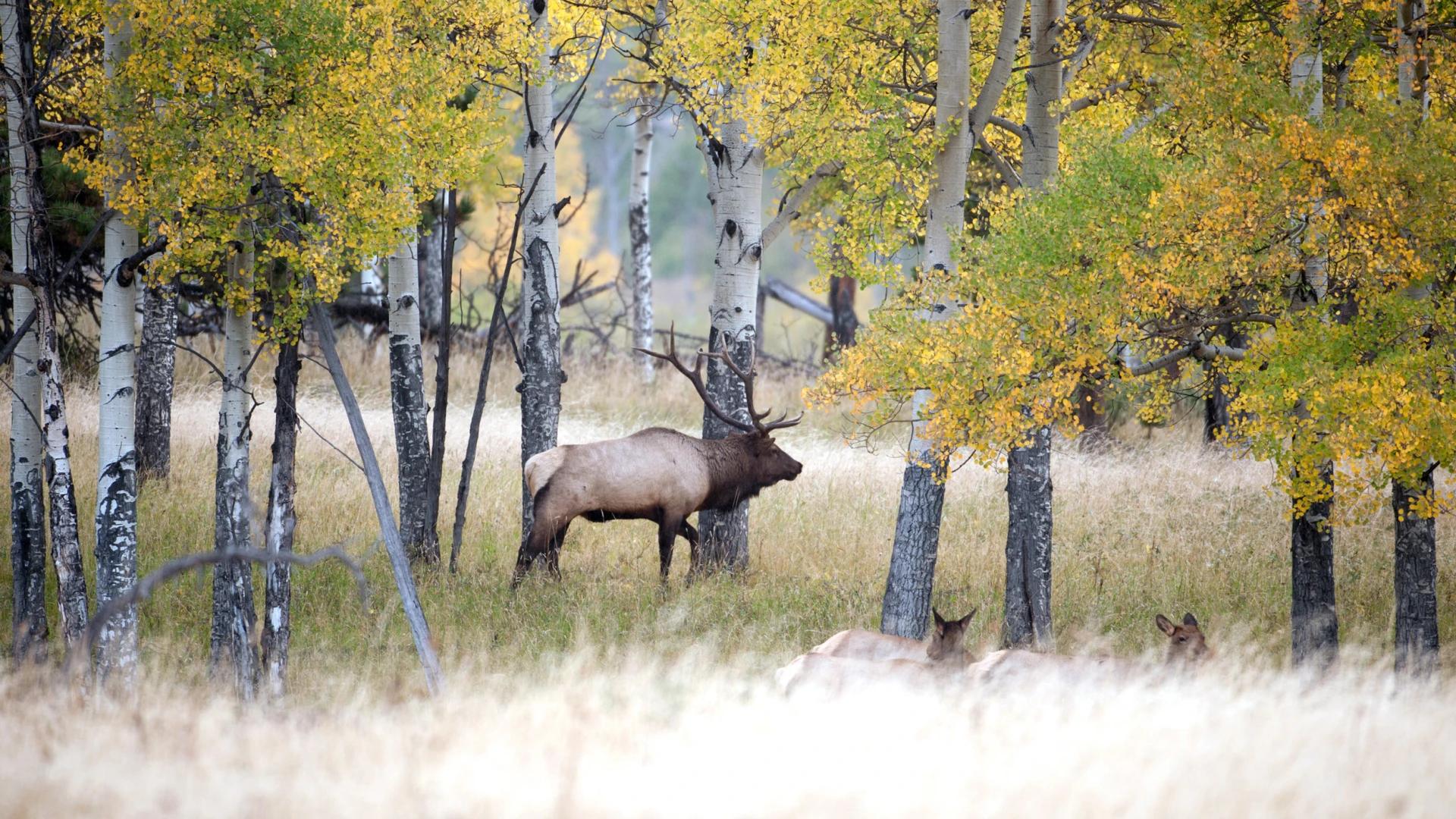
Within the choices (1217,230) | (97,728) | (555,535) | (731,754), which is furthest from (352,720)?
(1217,230)

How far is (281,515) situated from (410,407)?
326 cm

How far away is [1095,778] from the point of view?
573 centimetres

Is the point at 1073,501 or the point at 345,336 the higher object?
the point at 345,336

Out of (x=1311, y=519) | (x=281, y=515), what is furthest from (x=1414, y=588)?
(x=281, y=515)

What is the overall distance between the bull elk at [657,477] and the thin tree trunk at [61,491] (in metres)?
3.74

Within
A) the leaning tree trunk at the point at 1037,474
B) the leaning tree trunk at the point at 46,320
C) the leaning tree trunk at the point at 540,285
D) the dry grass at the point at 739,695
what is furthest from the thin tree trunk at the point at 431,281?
the leaning tree trunk at the point at 1037,474

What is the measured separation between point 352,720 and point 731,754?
6.89 ft

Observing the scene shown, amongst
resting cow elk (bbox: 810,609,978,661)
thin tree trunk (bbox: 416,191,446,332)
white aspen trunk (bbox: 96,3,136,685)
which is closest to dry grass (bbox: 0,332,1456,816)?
white aspen trunk (bbox: 96,3,136,685)

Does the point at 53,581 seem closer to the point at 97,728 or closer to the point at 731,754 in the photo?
the point at 97,728

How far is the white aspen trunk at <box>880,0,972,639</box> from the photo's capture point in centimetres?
975

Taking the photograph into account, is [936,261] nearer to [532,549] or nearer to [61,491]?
[532,549]

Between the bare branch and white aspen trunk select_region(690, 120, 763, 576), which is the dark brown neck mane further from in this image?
the bare branch

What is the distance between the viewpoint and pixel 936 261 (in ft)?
32.3

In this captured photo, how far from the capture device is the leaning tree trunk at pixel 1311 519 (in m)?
8.62
